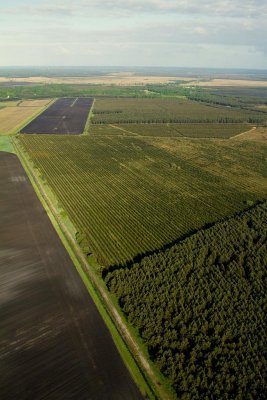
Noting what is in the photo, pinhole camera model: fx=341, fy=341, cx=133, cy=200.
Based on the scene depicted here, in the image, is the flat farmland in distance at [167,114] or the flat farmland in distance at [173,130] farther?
the flat farmland in distance at [167,114]

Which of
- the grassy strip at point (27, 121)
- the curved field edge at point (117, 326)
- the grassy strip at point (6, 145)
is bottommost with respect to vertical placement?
the grassy strip at point (27, 121)

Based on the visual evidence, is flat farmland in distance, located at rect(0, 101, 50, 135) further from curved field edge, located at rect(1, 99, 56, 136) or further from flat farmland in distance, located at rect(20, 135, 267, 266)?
flat farmland in distance, located at rect(20, 135, 267, 266)

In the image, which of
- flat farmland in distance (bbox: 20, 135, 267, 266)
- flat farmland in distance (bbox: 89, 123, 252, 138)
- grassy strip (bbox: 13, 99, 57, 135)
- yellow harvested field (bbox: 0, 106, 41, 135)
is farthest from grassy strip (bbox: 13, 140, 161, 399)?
yellow harvested field (bbox: 0, 106, 41, 135)

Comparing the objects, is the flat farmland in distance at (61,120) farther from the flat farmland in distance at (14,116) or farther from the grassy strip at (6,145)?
the grassy strip at (6,145)

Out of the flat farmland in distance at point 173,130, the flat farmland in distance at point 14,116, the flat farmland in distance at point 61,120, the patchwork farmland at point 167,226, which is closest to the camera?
the patchwork farmland at point 167,226

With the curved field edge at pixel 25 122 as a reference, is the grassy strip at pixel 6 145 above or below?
above

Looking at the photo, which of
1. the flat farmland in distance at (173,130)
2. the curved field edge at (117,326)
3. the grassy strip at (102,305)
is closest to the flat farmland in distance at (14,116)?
the flat farmland in distance at (173,130)

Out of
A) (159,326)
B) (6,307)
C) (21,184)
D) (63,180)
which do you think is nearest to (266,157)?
(63,180)
